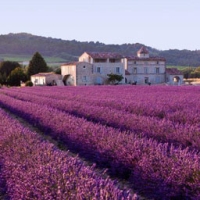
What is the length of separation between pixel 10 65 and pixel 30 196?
5922cm

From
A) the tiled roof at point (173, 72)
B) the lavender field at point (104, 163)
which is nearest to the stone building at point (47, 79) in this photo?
the tiled roof at point (173, 72)

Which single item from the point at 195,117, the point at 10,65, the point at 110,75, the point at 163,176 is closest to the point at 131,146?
the point at 163,176

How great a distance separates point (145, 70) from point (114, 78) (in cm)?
662

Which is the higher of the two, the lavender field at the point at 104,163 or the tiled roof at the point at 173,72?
the lavender field at the point at 104,163

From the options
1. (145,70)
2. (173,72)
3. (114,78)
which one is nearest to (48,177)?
(114,78)

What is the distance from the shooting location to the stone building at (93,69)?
45.8 meters

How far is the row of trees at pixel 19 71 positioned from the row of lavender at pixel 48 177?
48664mm

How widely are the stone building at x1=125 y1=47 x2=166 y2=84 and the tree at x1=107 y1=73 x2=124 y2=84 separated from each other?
13.1ft

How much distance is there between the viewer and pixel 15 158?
438 centimetres

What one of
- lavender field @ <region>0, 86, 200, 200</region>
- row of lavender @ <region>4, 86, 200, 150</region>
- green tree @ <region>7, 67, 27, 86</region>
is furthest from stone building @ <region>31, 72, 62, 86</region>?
lavender field @ <region>0, 86, 200, 200</region>

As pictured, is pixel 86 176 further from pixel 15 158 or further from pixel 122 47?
pixel 122 47

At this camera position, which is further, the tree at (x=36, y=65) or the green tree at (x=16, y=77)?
the tree at (x=36, y=65)

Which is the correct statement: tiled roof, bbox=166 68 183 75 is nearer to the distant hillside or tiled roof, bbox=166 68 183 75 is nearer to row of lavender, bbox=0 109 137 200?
row of lavender, bbox=0 109 137 200

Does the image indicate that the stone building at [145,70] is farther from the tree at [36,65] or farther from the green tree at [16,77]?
the green tree at [16,77]
